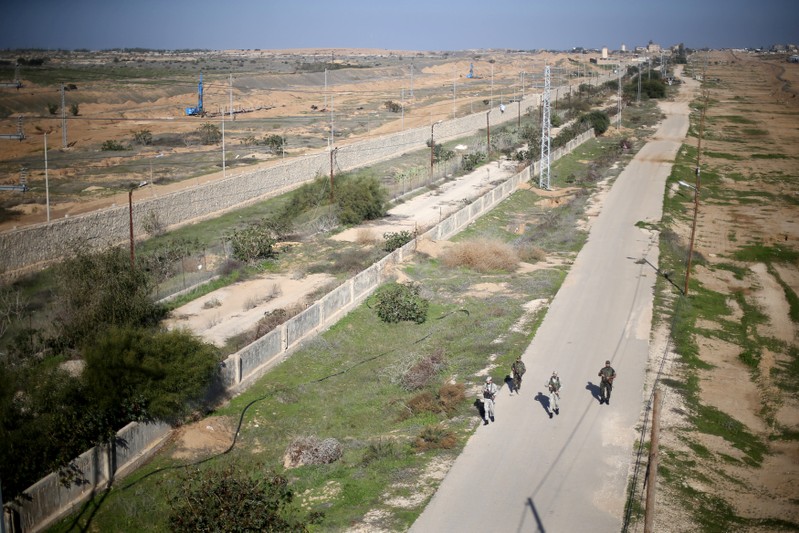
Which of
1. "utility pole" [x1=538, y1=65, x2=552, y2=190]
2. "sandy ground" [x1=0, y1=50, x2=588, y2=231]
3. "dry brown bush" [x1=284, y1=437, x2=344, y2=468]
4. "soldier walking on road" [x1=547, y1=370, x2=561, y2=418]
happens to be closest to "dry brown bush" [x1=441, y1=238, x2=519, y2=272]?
"soldier walking on road" [x1=547, y1=370, x2=561, y2=418]

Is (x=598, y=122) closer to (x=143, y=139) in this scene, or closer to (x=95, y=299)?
(x=143, y=139)

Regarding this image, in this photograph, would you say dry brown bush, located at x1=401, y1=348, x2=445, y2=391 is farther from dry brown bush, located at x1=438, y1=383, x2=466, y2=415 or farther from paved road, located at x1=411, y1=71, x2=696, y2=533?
paved road, located at x1=411, y1=71, x2=696, y2=533

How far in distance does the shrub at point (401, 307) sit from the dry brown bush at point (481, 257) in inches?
215

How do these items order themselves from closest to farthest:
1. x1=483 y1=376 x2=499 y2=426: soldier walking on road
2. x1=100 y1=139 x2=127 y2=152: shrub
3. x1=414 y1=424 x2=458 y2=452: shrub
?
x1=414 y1=424 x2=458 y2=452: shrub
x1=483 y1=376 x2=499 y2=426: soldier walking on road
x1=100 y1=139 x2=127 y2=152: shrub

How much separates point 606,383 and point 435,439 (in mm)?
4123

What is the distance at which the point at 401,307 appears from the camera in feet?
80.8

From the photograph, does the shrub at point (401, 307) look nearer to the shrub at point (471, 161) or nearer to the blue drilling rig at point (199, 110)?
the shrub at point (471, 161)

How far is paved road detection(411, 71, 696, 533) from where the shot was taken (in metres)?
13.3

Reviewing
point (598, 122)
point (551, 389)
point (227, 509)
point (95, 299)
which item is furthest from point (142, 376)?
point (598, 122)

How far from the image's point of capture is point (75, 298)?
21469mm

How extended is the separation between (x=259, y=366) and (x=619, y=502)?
31.1ft

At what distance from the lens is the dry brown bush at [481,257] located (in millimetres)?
30453

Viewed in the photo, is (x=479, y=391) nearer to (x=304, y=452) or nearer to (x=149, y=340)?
(x=304, y=452)

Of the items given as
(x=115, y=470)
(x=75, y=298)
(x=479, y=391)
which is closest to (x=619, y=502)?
(x=479, y=391)
